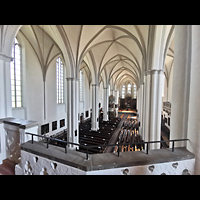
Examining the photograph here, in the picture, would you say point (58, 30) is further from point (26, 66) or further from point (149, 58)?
point (149, 58)

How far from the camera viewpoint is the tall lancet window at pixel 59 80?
519 inches

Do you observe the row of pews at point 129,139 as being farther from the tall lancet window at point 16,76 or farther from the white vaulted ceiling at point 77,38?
the tall lancet window at point 16,76

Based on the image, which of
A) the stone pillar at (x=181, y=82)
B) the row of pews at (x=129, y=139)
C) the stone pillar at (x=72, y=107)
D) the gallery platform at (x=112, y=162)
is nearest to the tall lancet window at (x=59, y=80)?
the stone pillar at (x=72, y=107)

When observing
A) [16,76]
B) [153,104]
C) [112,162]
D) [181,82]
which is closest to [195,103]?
[181,82]

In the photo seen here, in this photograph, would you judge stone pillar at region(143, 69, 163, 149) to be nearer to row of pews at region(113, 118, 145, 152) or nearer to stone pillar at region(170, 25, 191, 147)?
row of pews at region(113, 118, 145, 152)

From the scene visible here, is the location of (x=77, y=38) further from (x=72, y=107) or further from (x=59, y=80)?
(x=59, y=80)

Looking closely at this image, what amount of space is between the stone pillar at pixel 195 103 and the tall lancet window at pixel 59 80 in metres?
13.0

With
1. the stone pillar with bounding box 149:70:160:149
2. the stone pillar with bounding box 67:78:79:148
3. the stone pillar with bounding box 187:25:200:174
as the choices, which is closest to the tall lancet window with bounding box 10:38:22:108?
the stone pillar with bounding box 67:78:79:148

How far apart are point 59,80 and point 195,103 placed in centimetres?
1338

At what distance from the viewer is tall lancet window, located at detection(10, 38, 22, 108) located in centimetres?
861

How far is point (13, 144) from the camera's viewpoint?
3404 millimetres

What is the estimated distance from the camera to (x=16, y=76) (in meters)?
8.90

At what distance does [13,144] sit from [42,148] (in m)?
1.72
